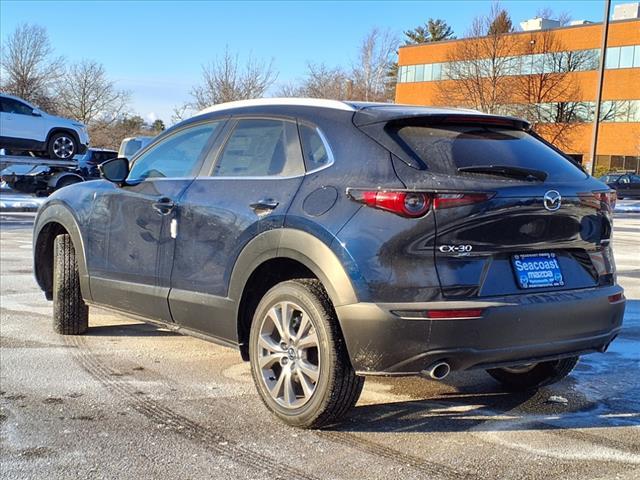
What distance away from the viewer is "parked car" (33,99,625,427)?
3420 mm

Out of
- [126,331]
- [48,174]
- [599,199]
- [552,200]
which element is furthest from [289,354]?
[48,174]

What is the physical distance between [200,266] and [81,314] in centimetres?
192

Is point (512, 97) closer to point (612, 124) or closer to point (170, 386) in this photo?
point (612, 124)

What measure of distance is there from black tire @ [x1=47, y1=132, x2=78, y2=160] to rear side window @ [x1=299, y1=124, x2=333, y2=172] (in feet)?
54.7

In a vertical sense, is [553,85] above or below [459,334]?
above

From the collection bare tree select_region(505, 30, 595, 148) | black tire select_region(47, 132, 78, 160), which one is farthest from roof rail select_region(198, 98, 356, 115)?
bare tree select_region(505, 30, 595, 148)

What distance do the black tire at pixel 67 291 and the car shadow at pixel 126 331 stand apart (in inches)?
8.9

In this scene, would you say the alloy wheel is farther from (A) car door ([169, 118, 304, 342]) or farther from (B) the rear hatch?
(B) the rear hatch

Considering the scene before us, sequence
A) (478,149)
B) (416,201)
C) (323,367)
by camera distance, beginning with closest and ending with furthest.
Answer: (416,201) < (323,367) < (478,149)

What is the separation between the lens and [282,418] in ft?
12.8

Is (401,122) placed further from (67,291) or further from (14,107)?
(14,107)

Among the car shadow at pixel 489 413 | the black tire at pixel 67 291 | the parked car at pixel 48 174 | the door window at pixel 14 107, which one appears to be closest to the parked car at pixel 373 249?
the car shadow at pixel 489 413

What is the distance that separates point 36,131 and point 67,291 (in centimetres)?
1436

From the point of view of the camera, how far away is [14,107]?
1789cm
